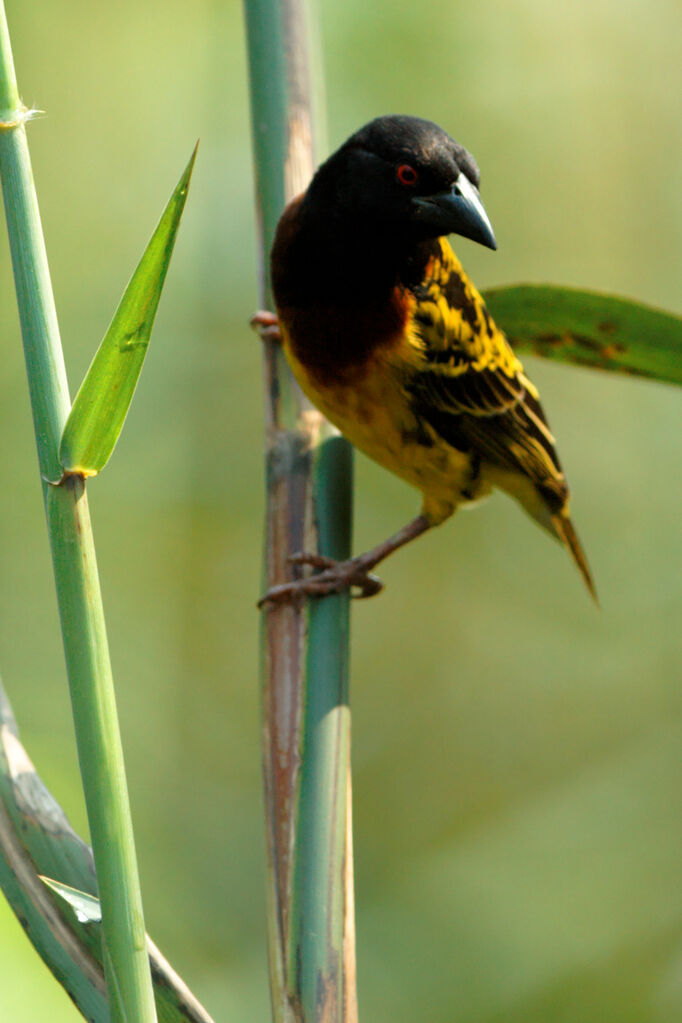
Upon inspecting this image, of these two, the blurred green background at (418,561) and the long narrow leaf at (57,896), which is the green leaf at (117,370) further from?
the blurred green background at (418,561)

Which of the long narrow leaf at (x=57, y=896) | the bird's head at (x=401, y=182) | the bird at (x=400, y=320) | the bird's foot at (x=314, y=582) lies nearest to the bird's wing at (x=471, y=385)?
the bird at (x=400, y=320)

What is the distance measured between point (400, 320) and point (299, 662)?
62 cm

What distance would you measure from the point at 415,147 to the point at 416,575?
117 cm

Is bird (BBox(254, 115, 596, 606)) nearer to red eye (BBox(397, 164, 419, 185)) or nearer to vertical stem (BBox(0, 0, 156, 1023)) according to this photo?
red eye (BBox(397, 164, 419, 185))

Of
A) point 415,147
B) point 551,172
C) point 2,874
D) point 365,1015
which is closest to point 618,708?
point 365,1015

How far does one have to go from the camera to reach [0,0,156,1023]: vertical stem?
1.54ft

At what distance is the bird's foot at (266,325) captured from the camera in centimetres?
138

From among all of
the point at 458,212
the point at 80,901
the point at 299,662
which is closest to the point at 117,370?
the point at 80,901

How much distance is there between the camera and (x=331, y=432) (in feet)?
3.95

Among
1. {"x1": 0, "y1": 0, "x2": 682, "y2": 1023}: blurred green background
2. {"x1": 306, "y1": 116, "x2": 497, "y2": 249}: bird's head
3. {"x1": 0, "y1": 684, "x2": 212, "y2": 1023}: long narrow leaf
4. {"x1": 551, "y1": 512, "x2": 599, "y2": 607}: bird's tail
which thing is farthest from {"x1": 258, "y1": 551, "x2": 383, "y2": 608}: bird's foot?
{"x1": 0, "y1": 0, "x2": 682, "y2": 1023}: blurred green background

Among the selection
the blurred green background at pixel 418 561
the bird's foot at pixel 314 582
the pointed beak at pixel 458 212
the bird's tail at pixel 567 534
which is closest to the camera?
the bird's foot at pixel 314 582

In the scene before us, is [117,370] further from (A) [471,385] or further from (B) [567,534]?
(B) [567,534]

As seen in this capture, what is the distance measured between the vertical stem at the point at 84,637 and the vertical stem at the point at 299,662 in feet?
0.64

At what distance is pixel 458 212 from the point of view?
47.0 inches
